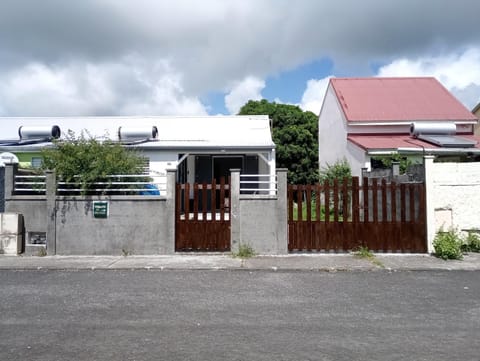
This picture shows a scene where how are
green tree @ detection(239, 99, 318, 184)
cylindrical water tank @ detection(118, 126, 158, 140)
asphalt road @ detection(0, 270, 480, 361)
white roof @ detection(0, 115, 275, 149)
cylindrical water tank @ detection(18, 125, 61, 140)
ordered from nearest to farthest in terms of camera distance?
asphalt road @ detection(0, 270, 480, 361) < white roof @ detection(0, 115, 275, 149) < cylindrical water tank @ detection(118, 126, 158, 140) < cylindrical water tank @ detection(18, 125, 61, 140) < green tree @ detection(239, 99, 318, 184)

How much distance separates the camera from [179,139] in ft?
56.2

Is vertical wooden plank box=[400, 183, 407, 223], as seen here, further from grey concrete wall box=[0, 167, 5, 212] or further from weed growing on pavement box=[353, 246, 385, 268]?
grey concrete wall box=[0, 167, 5, 212]

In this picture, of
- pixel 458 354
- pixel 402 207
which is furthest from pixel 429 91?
pixel 458 354

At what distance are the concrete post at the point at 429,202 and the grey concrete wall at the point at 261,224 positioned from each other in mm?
3188

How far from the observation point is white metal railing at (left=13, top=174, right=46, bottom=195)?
398 inches

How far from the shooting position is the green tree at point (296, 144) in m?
30.1

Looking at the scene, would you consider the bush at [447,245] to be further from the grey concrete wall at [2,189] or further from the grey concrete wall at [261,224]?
the grey concrete wall at [2,189]

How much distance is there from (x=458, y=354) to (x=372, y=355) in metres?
0.85

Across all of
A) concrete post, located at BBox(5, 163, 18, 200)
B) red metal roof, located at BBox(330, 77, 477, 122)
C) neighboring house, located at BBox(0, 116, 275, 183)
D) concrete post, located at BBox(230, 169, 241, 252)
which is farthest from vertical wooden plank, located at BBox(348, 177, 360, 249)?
red metal roof, located at BBox(330, 77, 477, 122)

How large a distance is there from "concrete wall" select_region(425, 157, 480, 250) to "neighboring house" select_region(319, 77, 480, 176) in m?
6.45

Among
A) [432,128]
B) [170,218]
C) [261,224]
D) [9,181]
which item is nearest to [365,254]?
[261,224]

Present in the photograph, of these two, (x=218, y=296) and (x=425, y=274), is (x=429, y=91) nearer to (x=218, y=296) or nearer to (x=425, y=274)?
(x=425, y=274)

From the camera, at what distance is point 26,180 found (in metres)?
10.3

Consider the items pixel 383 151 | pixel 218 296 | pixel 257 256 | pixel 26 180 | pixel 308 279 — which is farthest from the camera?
pixel 383 151
